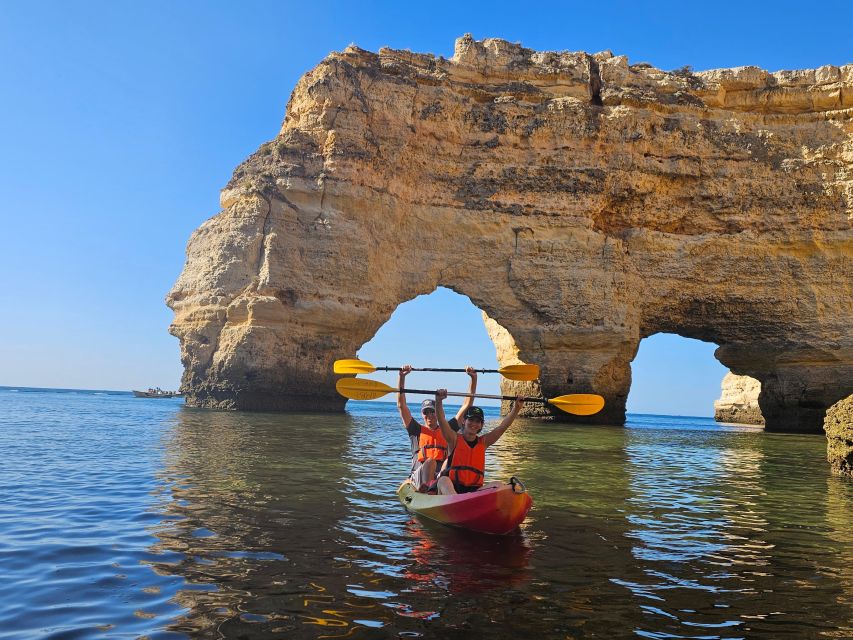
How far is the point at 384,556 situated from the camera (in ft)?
18.0

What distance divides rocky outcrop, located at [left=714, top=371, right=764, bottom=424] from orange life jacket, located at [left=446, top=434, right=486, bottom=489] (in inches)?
1484

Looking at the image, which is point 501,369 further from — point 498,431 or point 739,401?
point 739,401

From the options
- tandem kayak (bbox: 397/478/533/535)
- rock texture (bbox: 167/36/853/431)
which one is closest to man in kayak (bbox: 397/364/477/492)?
tandem kayak (bbox: 397/478/533/535)

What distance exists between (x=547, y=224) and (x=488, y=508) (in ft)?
71.7

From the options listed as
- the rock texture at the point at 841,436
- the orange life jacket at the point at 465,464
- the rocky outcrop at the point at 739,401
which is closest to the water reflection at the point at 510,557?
the orange life jacket at the point at 465,464

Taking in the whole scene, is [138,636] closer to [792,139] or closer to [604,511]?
[604,511]

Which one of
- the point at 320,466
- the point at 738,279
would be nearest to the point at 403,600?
the point at 320,466

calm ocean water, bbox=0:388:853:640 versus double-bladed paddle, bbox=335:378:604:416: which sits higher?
double-bladed paddle, bbox=335:378:604:416

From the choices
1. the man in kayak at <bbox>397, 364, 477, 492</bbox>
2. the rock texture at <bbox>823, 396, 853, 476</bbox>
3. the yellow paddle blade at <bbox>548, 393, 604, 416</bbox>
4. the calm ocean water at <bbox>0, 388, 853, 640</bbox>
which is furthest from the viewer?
the rock texture at <bbox>823, 396, 853, 476</bbox>

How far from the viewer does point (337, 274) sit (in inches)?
1015

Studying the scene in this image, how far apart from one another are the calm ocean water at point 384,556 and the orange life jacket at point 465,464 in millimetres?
722

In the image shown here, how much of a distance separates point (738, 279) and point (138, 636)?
89.9ft

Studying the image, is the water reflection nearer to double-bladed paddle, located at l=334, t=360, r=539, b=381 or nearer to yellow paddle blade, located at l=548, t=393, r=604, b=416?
yellow paddle blade, located at l=548, t=393, r=604, b=416

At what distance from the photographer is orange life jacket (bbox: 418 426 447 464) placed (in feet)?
26.4
